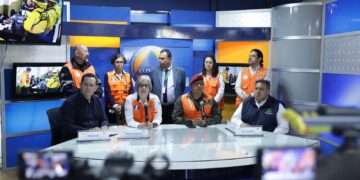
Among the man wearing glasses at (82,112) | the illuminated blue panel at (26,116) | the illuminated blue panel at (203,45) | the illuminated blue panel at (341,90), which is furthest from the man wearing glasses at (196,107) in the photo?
the illuminated blue panel at (203,45)

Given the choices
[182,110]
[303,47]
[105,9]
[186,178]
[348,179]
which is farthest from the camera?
[105,9]

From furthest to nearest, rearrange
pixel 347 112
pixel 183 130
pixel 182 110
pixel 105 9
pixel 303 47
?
pixel 105 9 → pixel 303 47 → pixel 182 110 → pixel 183 130 → pixel 347 112

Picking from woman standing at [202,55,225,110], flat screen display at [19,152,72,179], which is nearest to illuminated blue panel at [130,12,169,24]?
woman standing at [202,55,225,110]

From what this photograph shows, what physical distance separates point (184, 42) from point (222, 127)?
2271mm

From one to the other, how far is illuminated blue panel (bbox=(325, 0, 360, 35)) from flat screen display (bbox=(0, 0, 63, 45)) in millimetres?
3255

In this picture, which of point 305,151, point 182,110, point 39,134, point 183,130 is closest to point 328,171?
point 305,151

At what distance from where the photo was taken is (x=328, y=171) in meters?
0.87

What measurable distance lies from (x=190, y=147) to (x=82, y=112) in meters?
1.23

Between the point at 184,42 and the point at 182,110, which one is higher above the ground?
the point at 184,42

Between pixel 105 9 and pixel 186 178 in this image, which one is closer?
pixel 186 178

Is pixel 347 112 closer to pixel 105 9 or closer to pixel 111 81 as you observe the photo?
pixel 111 81

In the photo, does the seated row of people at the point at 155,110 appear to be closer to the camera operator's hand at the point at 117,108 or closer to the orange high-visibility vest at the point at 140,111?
the orange high-visibility vest at the point at 140,111

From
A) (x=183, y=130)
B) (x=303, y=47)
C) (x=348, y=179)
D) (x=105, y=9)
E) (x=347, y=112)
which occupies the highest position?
(x=105, y=9)

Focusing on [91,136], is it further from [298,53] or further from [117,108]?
[298,53]
